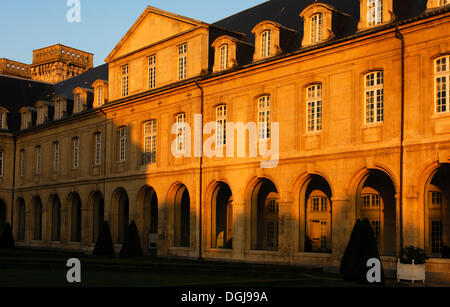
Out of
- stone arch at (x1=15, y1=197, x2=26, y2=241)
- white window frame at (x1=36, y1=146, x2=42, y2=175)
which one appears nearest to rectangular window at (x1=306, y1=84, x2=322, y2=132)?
white window frame at (x1=36, y1=146, x2=42, y2=175)

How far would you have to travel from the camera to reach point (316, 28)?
2766cm

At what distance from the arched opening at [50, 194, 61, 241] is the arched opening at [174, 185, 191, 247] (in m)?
13.5

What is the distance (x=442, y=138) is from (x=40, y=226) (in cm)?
3526

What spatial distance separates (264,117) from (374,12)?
6.95m

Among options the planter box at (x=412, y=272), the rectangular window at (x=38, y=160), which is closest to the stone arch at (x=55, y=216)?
the rectangular window at (x=38, y=160)

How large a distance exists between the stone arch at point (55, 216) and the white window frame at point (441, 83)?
102 feet

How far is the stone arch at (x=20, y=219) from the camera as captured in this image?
52.1 m

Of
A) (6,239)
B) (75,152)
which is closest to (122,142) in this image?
(75,152)

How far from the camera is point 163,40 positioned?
36188 millimetres

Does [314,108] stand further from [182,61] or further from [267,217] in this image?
[182,61]

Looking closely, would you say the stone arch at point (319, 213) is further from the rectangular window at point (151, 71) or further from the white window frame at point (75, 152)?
the white window frame at point (75, 152)
